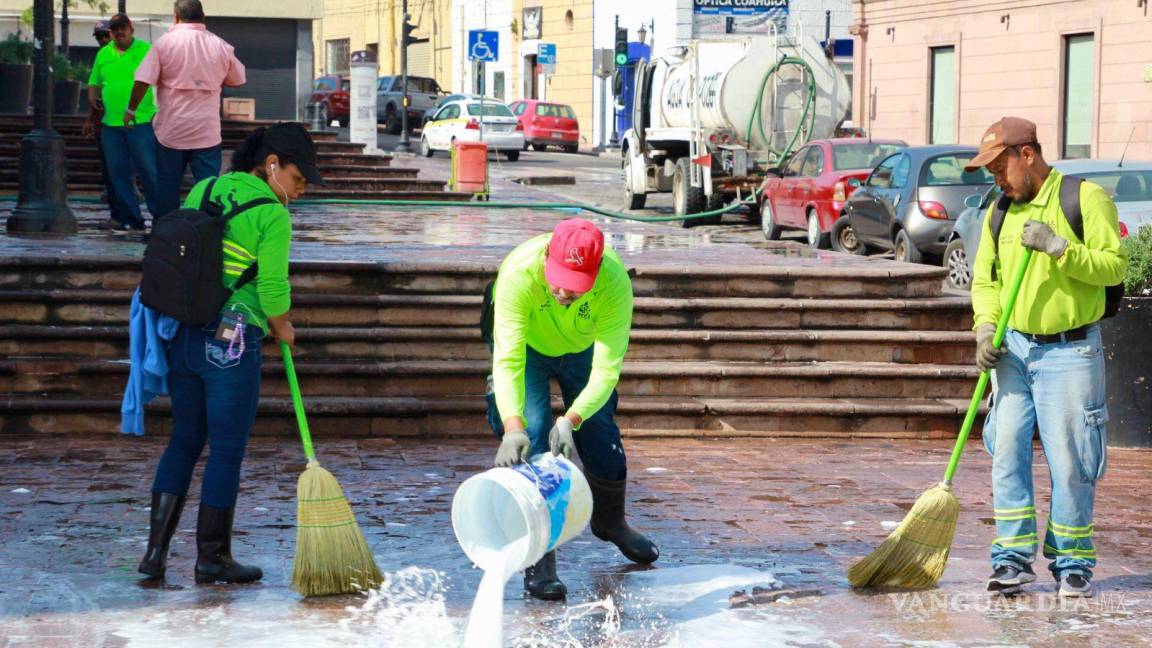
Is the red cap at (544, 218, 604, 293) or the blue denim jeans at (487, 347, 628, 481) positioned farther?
the blue denim jeans at (487, 347, 628, 481)

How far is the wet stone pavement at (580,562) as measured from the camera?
232 inches

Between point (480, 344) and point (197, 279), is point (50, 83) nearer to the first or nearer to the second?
point (480, 344)

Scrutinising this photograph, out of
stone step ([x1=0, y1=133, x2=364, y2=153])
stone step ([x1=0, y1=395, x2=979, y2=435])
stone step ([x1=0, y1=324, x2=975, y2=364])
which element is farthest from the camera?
stone step ([x1=0, y1=133, x2=364, y2=153])

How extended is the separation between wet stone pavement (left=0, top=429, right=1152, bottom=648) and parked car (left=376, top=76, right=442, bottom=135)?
40281 mm

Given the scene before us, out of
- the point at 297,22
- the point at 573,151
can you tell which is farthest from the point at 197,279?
the point at 573,151

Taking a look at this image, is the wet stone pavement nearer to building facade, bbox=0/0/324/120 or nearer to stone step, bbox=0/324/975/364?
stone step, bbox=0/324/975/364

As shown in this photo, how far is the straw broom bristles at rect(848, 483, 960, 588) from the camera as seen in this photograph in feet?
21.2

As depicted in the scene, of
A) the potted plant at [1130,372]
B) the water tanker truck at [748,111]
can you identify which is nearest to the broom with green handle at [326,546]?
the potted plant at [1130,372]

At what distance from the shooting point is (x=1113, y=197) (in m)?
14.9

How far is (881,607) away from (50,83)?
9.32 metres

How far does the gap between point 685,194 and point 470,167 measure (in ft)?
11.2

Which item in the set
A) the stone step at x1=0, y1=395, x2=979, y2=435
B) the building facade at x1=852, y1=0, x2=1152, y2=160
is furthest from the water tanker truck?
the stone step at x1=0, y1=395, x2=979, y2=435

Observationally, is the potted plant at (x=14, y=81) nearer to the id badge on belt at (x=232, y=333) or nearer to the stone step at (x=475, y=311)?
the stone step at (x=475, y=311)

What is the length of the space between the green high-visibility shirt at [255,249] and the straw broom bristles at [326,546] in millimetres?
657
